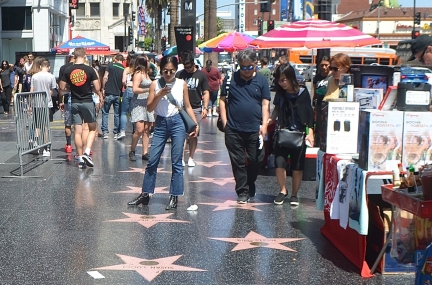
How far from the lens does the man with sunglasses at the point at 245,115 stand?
29.6ft

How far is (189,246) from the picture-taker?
7.17 metres

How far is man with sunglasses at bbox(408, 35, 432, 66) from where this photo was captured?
24.0ft

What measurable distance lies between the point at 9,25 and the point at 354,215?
140ft

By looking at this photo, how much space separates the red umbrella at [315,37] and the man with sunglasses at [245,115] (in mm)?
2819

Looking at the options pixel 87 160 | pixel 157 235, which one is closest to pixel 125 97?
pixel 87 160

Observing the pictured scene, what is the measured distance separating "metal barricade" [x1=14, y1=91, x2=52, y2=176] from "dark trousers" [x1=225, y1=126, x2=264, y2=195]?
12.0 feet

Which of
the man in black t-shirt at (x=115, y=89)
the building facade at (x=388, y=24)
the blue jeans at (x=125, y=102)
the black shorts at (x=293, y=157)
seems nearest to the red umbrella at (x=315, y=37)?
the black shorts at (x=293, y=157)

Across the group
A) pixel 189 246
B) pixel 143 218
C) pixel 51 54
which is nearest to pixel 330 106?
pixel 189 246

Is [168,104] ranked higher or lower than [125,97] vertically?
higher

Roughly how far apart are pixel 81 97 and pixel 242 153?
Answer: 13.1 ft

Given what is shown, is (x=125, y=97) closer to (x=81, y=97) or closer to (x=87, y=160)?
(x=81, y=97)

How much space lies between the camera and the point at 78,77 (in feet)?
39.9

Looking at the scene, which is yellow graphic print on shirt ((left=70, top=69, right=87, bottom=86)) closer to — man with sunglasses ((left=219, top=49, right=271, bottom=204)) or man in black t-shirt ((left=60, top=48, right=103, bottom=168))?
man in black t-shirt ((left=60, top=48, right=103, bottom=168))

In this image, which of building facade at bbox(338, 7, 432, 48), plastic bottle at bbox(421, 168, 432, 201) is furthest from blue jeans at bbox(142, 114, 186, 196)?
building facade at bbox(338, 7, 432, 48)
